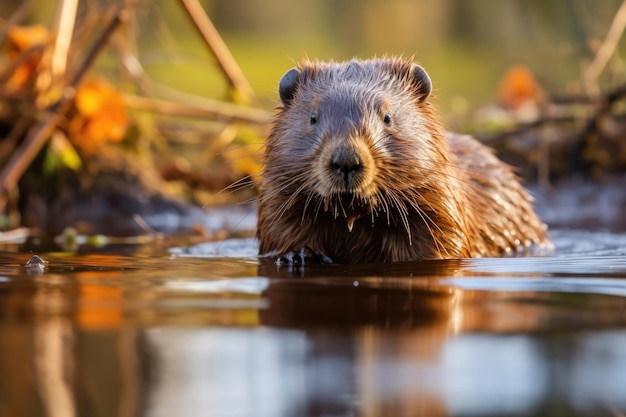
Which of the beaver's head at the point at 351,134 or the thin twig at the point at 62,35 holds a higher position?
the thin twig at the point at 62,35

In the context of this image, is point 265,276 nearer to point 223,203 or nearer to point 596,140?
point 223,203

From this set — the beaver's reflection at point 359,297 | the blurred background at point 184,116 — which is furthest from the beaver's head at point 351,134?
the blurred background at point 184,116

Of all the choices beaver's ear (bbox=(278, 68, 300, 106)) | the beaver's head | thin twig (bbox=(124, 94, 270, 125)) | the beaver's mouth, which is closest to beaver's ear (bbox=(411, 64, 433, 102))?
the beaver's head

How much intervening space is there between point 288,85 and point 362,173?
3.19 feet

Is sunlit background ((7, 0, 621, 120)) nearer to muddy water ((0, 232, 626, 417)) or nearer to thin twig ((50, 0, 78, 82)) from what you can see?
thin twig ((50, 0, 78, 82))

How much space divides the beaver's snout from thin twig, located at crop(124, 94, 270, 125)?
3.53 m

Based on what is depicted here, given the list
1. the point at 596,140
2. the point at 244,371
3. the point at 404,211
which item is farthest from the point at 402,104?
the point at 596,140

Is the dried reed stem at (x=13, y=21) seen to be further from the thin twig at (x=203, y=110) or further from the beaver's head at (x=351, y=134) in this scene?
the beaver's head at (x=351, y=134)

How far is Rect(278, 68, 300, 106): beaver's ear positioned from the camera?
5.10 metres

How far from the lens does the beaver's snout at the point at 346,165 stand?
4234mm

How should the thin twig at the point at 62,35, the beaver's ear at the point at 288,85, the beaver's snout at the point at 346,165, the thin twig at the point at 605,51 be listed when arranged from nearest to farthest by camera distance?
the beaver's snout at the point at 346,165, the beaver's ear at the point at 288,85, the thin twig at the point at 62,35, the thin twig at the point at 605,51

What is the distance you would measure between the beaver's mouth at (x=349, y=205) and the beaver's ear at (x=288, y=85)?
710 millimetres

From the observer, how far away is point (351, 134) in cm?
443

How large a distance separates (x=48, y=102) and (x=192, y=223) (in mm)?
1335
